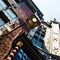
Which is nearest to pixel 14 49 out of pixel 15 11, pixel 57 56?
pixel 15 11

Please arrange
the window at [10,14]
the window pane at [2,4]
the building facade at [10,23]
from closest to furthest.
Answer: the building facade at [10,23]
the window at [10,14]
the window pane at [2,4]

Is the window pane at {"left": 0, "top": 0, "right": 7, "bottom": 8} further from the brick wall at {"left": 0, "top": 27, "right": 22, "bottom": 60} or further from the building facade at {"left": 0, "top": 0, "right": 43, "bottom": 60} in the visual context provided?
the brick wall at {"left": 0, "top": 27, "right": 22, "bottom": 60}

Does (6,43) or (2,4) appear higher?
(2,4)

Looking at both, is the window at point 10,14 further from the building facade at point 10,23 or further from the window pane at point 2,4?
the window pane at point 2,4

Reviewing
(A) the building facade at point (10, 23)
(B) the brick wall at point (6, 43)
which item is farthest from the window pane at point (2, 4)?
(B) the brick wall at point (6, 43)

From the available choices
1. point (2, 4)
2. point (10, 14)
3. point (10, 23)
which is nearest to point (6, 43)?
point (10, 23)

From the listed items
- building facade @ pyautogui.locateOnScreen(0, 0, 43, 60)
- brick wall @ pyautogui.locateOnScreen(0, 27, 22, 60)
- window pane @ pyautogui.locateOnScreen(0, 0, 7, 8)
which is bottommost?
brick wall @ pyautogui.locateOnScreen(0, 27, 22, 60)

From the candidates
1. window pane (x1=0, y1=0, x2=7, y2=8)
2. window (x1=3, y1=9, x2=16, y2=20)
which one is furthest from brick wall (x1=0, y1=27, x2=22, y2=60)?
window pane (x1=0, y1=0, x2=7, y2=8)

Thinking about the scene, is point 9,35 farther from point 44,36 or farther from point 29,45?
point 44,36

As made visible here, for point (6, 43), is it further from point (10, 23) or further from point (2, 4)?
point (2, 4)

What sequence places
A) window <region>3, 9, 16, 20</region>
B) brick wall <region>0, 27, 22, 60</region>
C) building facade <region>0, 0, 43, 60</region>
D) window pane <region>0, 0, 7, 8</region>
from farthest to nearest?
window pane <region>0, 0, 7, 8</region> < window <region>3, 9, 16, 20</region> < building facade <region>0, 0, 43, 60</region> < brick wall <region>0, 27, 22, 60</region>

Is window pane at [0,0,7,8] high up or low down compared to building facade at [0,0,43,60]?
up

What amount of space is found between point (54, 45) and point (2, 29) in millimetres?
6962

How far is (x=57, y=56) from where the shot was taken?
13727 mm
